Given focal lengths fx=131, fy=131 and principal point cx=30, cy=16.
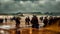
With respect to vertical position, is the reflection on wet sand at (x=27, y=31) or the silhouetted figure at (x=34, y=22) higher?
the silhouetted figure at (x=34, y=22)

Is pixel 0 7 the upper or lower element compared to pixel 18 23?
upper

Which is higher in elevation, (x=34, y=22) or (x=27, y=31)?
(x=34, y=22)

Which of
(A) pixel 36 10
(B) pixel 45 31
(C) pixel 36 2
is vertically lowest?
(B) pixel 45 31

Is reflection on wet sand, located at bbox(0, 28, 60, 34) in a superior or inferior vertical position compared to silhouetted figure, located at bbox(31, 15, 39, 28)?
inferior

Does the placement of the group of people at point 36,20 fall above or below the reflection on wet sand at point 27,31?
above

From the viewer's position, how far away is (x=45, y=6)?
2285 mm

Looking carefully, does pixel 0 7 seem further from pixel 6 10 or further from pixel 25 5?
pixel 25 5

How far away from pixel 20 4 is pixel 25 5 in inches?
3.5

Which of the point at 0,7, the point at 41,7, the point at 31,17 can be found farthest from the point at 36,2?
the point at 0,7

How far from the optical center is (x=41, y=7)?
2283 millimetres

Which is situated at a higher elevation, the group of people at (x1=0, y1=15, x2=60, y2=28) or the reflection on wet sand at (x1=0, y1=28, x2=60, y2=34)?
the group of people at (x1=0, y1=15, x2=60, y2=28)

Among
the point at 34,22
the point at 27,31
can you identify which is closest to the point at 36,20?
the point at 34,22

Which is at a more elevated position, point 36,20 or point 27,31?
point 36,20

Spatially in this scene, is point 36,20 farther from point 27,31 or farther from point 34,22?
point 27,31
